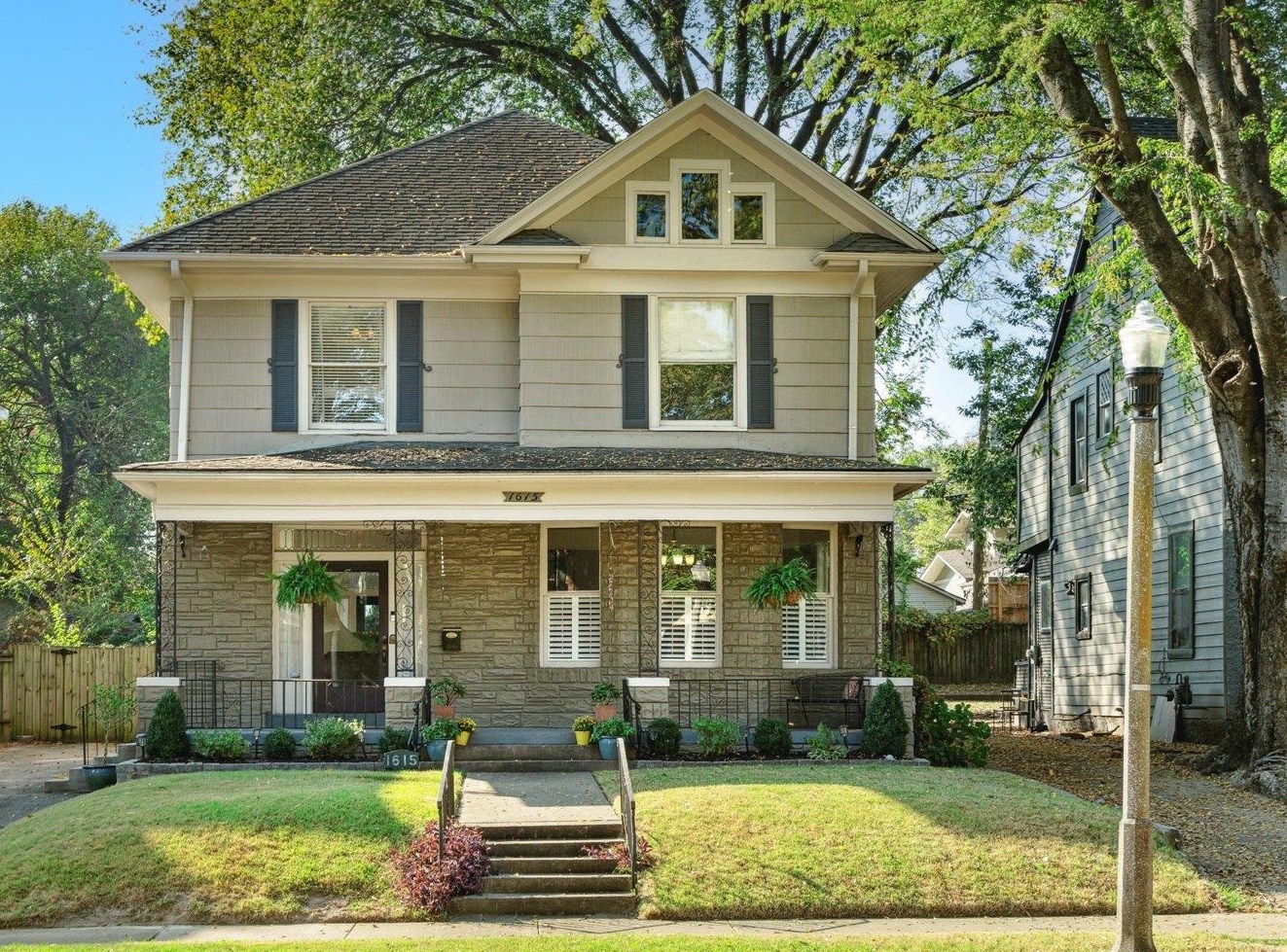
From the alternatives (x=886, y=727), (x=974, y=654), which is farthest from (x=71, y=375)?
(x=886, y=727)

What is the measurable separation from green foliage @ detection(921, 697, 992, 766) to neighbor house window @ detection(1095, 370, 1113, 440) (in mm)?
7937

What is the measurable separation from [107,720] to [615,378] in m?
9.60

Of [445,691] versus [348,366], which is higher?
[348,366]

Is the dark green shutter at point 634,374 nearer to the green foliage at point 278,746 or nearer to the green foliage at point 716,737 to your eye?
the green foliage at point 716,737

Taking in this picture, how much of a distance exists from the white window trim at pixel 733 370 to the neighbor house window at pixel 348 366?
3.52 metres

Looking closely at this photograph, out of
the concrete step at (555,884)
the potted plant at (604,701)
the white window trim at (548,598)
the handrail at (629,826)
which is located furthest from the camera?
the white window trim at (548,598)

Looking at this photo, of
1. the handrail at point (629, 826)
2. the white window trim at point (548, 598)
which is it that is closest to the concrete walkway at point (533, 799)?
the handrail at point (629, 826)

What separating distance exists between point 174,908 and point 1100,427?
17.8 metres

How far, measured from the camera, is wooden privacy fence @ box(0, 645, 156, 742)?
81.9ft

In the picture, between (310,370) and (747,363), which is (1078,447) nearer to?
(747,363)

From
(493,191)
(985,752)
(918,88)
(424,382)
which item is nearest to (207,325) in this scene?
(424,382)

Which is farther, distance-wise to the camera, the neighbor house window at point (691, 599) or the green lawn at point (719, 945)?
the neighbor house window at point (691, 599)

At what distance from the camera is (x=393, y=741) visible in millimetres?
16391

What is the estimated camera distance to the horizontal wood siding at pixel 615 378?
18.8 metres
